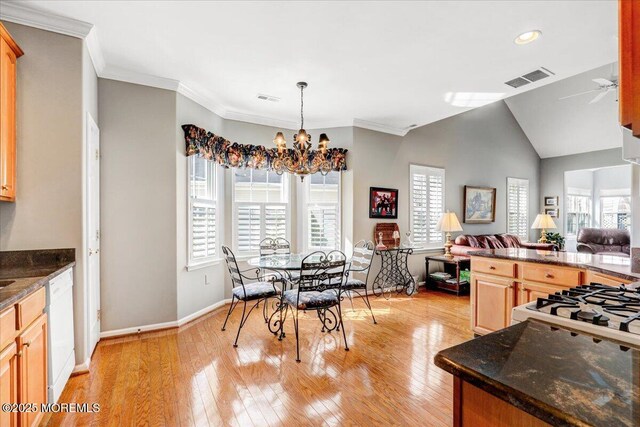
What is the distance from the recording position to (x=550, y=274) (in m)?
2.64

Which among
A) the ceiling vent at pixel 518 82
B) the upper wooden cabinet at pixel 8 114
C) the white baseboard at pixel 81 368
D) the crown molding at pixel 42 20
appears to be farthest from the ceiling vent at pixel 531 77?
the white baseboard at pixel 81 368

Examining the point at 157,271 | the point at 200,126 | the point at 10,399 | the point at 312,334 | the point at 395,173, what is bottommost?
the point at 312,334

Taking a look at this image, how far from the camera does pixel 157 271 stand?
3498 millimetres

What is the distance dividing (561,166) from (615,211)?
8.92ft

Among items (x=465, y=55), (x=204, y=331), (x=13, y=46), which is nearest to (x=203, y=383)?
(x=204, y=331)

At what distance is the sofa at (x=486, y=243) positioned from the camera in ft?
20.0

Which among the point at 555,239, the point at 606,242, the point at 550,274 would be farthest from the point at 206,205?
the point at 606,242

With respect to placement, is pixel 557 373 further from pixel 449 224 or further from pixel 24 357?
pixel 449 224

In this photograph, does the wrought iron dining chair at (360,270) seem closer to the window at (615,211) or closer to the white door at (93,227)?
the white door at (93,227)

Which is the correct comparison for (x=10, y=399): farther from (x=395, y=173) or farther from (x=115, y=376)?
(x=395, y=173)

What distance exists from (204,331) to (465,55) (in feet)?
13.1

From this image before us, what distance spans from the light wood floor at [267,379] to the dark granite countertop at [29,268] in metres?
0.95

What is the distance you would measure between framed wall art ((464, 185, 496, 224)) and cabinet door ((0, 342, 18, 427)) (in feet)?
23.4

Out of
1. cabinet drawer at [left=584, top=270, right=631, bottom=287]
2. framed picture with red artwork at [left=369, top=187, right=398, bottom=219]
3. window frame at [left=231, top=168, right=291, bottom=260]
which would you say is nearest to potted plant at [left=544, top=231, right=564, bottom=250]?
framed picture with red artwork at [left=369, top=187, right=398, bottom=219]
